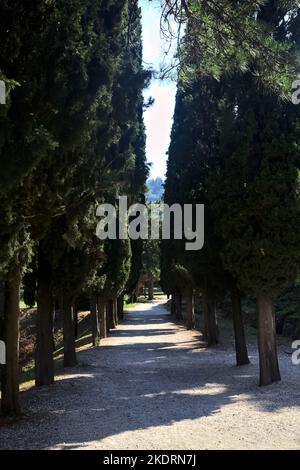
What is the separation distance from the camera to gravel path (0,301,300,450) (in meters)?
6.82

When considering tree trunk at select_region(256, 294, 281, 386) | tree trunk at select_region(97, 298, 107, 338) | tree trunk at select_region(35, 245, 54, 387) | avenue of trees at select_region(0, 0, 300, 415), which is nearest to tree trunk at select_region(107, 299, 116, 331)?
tree trunk at select_region(97, 298, 107, 338)

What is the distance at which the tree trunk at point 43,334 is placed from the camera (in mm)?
11531

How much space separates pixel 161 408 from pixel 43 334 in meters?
3.77

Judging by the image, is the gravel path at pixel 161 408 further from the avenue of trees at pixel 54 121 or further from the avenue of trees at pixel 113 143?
the avenue of trees at pixel 54 121

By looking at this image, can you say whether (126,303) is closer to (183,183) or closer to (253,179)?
(183,183)

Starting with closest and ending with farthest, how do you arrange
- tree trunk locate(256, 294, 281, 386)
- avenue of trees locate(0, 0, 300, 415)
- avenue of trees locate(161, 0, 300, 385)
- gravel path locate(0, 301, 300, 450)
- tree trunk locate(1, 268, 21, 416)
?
avenue of trees locate(0, 0, 300, 415)
gravel path locate(0, 301, 300, 450)
tree trunk locate(1, 268, 21, 416)
avenue of trees locate(161, 0, 300, 385)
tree trunk locate(256, 294, 281, 386)

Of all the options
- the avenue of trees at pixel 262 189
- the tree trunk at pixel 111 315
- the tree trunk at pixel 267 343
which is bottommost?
the tree trunk at pixel 111 315

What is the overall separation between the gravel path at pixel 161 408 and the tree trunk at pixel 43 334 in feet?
1.31

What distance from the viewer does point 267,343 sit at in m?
11.1

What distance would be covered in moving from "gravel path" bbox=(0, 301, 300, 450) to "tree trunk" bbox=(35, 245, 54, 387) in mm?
400

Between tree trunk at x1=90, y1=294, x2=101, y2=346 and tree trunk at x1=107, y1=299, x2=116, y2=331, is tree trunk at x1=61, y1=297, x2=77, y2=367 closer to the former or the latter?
tree trunk at x1=90, y1=294, x2=101, y2=346

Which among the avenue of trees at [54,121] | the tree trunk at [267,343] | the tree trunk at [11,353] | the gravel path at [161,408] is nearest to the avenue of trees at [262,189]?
the tree trunk at [267,343]

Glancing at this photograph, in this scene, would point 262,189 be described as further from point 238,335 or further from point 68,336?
point 68,336

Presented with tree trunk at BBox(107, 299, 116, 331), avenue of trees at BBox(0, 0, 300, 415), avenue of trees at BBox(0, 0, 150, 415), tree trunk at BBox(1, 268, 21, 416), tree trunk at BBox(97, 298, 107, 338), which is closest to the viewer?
avenue of trees at BBox(0, 0, 150, 415)
